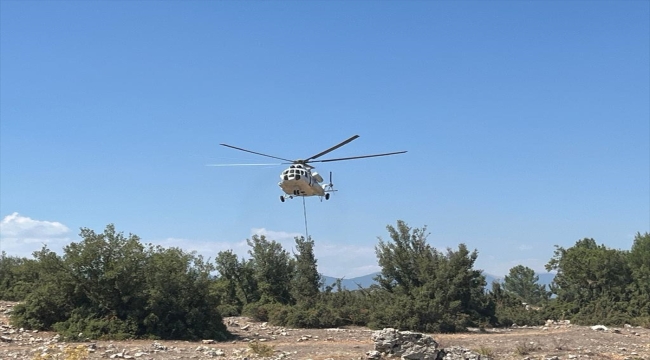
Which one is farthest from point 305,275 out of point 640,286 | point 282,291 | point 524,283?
point 524,283

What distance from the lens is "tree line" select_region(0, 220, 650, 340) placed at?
1154 inches

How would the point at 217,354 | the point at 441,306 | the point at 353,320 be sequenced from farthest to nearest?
1. the point at 353,320
2. the point at 441,306
3. the point at 217,354

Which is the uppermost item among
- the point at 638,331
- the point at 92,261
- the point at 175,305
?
the point at 92,261

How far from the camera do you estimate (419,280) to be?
40.1m

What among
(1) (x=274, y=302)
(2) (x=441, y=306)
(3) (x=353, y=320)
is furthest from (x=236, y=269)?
(2) (x=441, y=306)

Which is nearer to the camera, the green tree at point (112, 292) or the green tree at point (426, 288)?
the green tree at point (112, 292)

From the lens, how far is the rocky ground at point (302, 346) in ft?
72.8

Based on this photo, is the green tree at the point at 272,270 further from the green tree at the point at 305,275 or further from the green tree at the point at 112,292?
the green tree at the point at 112,292

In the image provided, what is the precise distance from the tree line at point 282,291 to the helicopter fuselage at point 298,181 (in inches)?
237

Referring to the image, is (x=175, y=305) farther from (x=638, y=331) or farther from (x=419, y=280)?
(x=638, y=331)

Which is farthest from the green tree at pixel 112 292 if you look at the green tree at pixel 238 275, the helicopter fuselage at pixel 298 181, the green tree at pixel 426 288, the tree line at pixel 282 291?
the green tree at pixel 238 275

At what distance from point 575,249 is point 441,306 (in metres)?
18.0

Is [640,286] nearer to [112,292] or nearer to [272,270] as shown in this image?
[272,270]

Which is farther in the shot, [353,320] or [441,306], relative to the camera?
[353,320]
